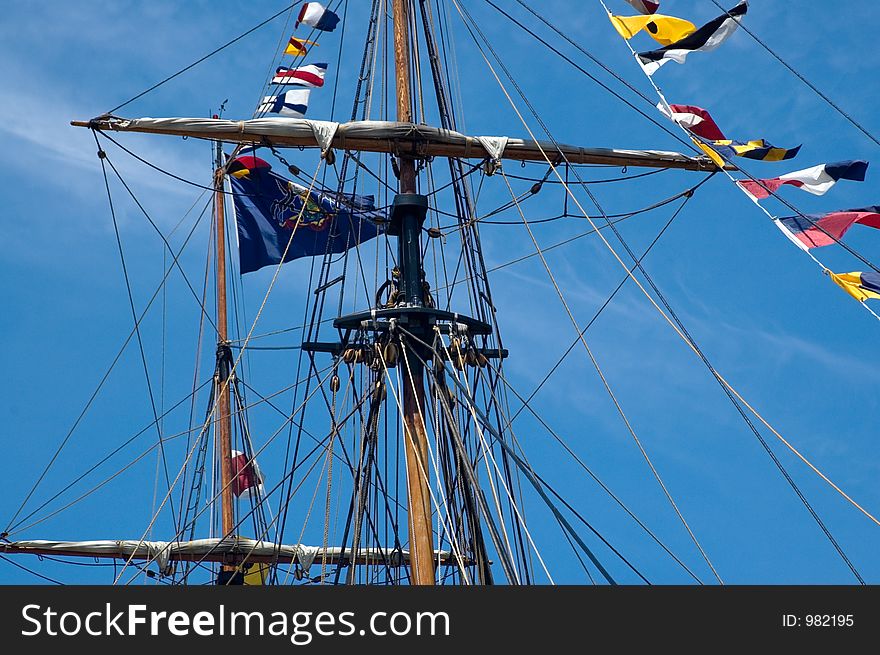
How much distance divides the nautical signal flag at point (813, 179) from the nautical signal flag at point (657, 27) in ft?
9.21

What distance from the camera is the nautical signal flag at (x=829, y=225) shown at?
21.0 m

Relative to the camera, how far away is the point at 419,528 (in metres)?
22.9

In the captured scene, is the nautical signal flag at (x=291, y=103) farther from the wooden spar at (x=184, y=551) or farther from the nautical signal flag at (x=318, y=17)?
the wooden spar at (x=184, y=551)

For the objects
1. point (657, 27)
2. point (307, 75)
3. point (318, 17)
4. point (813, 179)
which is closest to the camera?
point (813, 179)

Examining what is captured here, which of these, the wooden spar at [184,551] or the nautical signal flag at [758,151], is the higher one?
the wooden spar at [184,551]

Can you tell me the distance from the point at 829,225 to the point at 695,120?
10.2 feet

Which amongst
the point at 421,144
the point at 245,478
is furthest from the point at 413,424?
the point at 245,478

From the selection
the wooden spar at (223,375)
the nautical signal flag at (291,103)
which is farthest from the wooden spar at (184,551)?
the nautical signal flag at (291,103)

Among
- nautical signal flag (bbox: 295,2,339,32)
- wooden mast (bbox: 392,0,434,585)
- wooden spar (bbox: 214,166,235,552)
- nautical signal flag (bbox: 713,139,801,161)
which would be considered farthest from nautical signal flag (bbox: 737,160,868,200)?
wooden spar (bbox: 214,166,235,552)

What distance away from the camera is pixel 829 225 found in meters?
21.1

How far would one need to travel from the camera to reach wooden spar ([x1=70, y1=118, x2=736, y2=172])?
2514cm

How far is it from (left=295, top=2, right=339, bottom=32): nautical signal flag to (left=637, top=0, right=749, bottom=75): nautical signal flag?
848 cm

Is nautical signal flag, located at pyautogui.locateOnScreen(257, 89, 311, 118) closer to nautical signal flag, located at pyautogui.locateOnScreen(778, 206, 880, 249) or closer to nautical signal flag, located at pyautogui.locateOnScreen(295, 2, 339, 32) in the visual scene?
nautical signal flag, located at pyautogui.locateOnScreen(295, 2, 339, 32)

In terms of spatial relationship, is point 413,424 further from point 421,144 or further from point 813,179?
point 813,179
